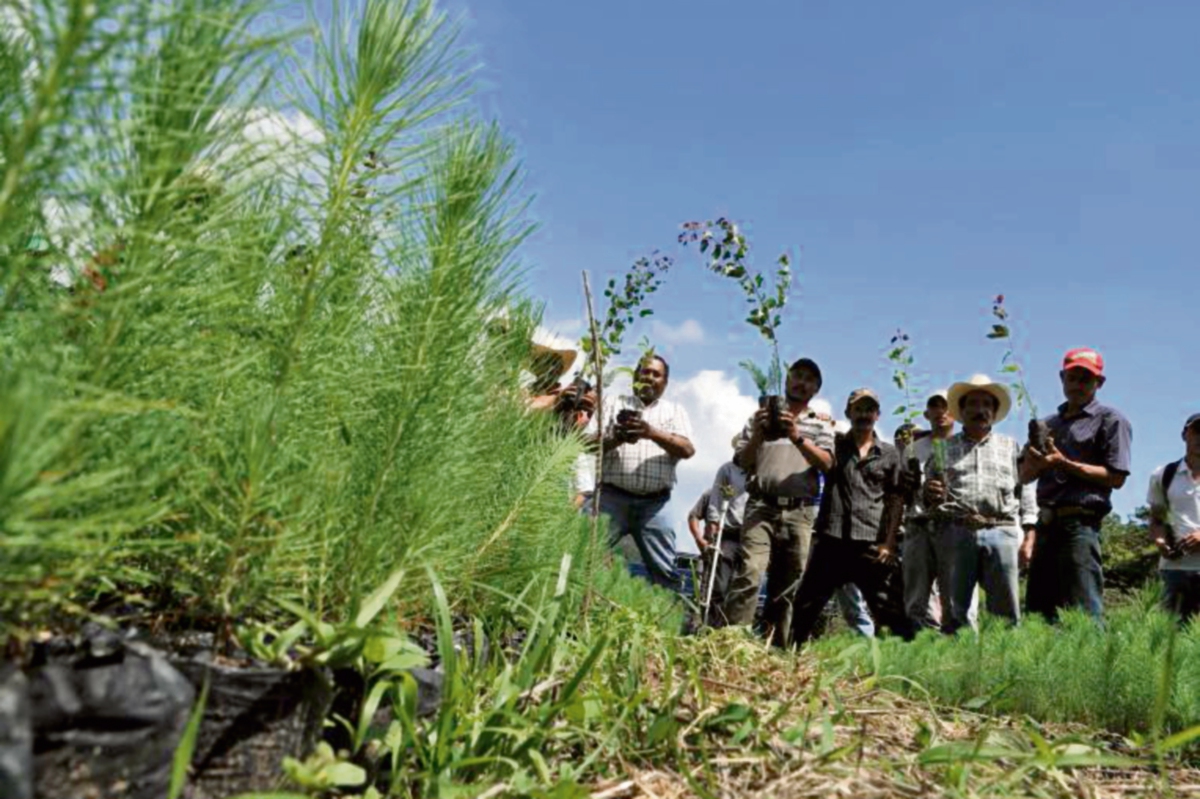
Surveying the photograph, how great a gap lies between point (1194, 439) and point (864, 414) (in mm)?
1991

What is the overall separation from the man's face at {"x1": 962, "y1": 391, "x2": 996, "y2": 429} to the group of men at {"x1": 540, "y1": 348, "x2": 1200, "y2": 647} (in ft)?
0.04

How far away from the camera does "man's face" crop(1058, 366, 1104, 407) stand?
5.56 metres

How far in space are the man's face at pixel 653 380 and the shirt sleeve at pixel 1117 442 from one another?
268 cm

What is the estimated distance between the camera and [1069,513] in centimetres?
538

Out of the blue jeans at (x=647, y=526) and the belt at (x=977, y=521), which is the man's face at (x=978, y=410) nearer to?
the belt at (x=977, y=521)

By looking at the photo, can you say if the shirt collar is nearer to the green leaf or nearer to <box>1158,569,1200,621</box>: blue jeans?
<box>1158,569,1200,621</box>: blue jeans

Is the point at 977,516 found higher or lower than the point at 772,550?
higher

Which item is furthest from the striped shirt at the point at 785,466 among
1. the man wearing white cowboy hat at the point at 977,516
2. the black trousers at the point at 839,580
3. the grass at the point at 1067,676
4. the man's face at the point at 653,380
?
the grass at the point at 1067,676

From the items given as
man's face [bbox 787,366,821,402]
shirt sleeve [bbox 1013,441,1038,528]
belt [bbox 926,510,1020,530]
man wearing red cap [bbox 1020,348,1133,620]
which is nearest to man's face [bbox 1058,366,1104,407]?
man wearing red cap [bbox 1020,348,1133,620]

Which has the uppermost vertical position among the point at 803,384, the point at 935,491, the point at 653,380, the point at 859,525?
the point at 803,384

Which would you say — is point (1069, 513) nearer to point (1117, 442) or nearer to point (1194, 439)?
point (1117, 442)

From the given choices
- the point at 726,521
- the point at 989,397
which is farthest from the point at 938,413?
the point at 726,521

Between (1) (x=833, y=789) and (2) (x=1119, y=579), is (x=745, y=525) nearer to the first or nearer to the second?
(1) (x=833, y=789)

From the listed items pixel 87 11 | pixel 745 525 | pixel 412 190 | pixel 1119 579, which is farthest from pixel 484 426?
pixel 1119 579
